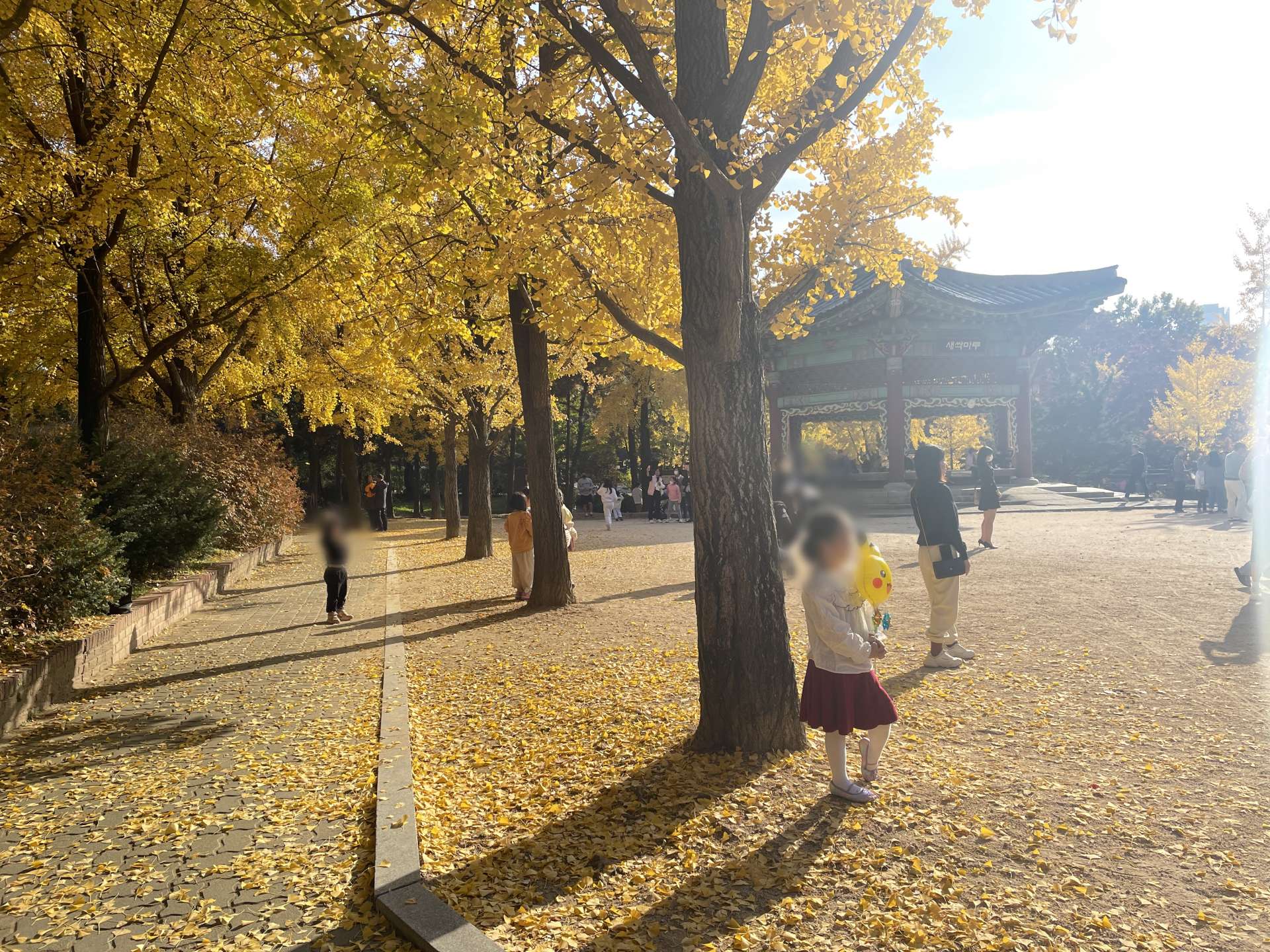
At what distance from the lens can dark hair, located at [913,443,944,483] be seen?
6797 millimetres

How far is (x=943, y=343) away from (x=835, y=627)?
25.2 metres

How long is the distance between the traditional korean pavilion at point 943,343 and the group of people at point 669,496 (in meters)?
5.81

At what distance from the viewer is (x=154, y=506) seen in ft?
37.6

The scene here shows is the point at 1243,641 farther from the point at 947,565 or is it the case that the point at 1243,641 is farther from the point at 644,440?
the point at 644,440

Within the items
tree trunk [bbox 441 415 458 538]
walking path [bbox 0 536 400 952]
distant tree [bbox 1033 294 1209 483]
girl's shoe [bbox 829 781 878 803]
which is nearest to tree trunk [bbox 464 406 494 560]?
tree trunk [bbox 441 415 458 538]

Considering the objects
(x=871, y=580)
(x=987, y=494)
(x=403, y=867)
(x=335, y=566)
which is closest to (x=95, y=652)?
(x=335, y=566)

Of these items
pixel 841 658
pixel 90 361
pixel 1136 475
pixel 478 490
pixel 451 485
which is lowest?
pixel 841 658

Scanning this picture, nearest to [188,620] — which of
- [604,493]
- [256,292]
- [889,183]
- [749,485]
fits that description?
[256,292]

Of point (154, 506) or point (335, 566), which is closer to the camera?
point (335, 566)

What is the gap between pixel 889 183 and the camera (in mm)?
7629

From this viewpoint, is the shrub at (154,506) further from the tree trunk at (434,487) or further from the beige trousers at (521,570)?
the tree trunk at (434,487)

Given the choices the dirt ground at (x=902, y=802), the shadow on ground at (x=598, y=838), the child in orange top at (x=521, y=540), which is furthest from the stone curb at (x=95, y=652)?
the shadow on ground at (x=598, y=838)

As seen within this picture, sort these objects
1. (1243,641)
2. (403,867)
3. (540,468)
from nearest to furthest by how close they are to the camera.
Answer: (403,867)
(1243,641)
(540,468)

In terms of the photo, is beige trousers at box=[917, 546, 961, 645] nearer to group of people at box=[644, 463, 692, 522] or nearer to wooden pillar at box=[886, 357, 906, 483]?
wooden pillar at box=[886, 357, 906, 483]
